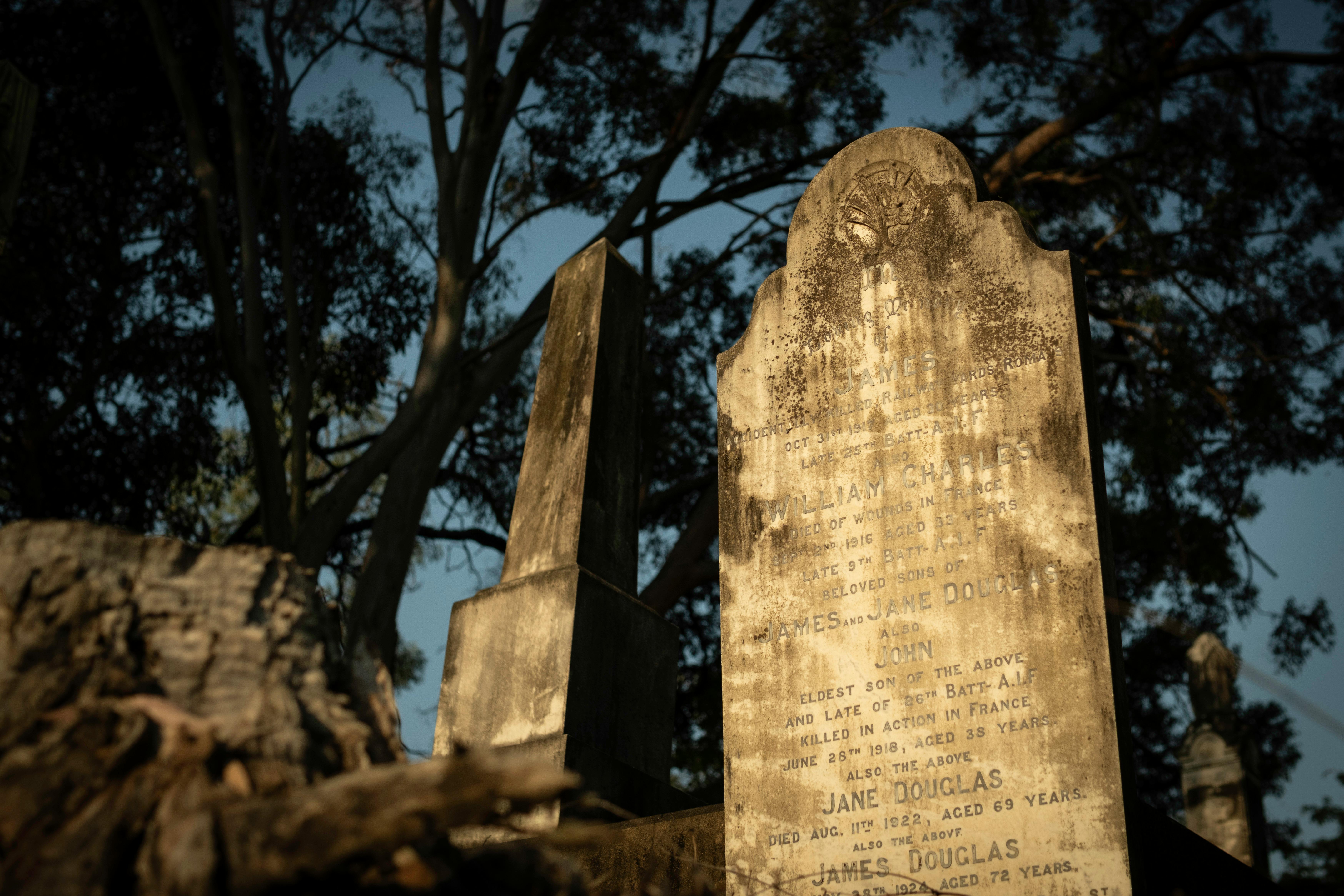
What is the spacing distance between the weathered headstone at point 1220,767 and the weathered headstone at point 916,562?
7105 mm

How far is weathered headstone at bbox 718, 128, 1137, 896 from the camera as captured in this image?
4.06 meters

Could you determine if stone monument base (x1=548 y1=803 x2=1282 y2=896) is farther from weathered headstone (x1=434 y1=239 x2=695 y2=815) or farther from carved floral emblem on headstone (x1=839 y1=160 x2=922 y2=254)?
carved floral emblem on headstone (x1=839 y1=160 x2=922 y2=254)

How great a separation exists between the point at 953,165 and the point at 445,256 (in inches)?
307

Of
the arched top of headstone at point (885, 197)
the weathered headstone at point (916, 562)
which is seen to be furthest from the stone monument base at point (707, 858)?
the arched top of headstone at point (885, 197)

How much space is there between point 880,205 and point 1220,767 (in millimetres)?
8035

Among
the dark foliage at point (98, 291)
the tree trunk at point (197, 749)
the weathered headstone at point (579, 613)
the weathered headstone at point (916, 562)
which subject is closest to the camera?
the tree trunk at point (197, 749)

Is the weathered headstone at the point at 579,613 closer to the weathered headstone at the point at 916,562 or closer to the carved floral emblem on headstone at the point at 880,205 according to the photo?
the weathered headstone at the point at 916,562

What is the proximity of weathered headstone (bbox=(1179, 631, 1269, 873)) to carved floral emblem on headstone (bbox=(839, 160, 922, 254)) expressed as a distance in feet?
23.3

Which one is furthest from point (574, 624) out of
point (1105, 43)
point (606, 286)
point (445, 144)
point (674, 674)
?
point (1105, 43)

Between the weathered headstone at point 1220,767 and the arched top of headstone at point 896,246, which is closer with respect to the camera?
the arched top of headstone at point 896,246

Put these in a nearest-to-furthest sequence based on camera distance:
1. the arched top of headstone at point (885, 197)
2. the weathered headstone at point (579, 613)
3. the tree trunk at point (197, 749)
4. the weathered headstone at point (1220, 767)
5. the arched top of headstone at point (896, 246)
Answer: the tree trunk at point (197, 749) → the arched top of headstone at point (896, 246) → the arched top of headstone at point (885, 197) → the weathered headstone at point (579, 613) → the weathered headstone at point (1220, 767)

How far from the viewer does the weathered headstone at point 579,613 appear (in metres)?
5.45

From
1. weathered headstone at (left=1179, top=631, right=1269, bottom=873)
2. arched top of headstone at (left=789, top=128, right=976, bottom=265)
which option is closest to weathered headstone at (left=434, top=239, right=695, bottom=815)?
arched top of headstone at (left=789, top=128, right=976, bottom=265)

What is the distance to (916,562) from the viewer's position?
4613 millimetres
